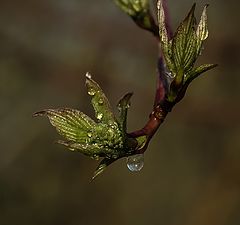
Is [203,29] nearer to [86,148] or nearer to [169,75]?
[169,75]

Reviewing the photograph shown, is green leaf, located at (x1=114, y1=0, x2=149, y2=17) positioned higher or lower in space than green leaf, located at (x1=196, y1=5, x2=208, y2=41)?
higher

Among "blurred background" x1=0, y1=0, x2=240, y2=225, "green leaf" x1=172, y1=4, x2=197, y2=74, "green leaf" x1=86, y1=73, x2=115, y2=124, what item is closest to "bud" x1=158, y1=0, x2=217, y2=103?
"green leaf" x1=172, y1=4, x2=197, y2=74

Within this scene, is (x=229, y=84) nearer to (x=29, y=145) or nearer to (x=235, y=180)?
(x=235, y=180)

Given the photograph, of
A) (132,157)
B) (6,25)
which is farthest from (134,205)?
(132,157)

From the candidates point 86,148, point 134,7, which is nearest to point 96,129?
point 86,148

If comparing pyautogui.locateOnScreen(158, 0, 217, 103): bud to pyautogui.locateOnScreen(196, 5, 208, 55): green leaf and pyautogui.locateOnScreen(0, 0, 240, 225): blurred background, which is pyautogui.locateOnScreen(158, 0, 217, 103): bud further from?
pyautogui.locateOnScreen(0, 0, 240, 225): blurred background
